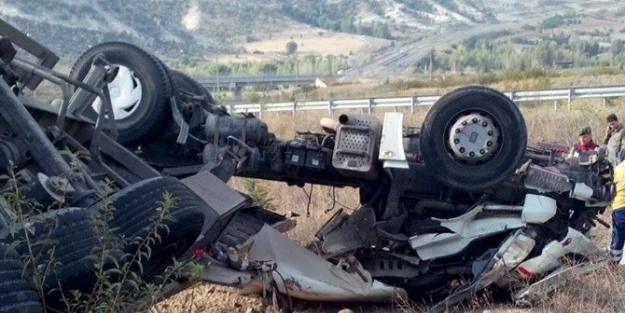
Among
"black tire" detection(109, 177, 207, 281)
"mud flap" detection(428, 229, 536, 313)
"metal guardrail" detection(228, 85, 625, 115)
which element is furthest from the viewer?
"metal guardrail" detection(228, 85, 625, 115)

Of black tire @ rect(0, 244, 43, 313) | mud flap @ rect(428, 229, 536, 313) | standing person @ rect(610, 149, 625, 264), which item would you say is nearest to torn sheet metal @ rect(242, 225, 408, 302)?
mud flap @ rect(428, 229, 536, 313)

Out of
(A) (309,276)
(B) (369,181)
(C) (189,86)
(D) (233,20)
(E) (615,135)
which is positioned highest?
(C) (189,86)

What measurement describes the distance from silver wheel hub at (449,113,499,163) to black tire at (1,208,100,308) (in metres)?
3.58

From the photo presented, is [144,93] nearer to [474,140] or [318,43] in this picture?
[474,140]

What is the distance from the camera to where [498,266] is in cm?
716

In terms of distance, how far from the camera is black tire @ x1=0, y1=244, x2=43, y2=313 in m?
3.77

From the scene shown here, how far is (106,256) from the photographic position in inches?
165

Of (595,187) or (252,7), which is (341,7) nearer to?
(252,7)

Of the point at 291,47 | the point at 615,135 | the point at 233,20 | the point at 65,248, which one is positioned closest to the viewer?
the point at 65,248

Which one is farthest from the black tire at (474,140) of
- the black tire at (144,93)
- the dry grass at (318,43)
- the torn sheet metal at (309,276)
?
the dry grass at (318,43)

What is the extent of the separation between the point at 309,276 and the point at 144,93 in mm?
1743

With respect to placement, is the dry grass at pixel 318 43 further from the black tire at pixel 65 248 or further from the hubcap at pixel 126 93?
the black tire at pixel 65 248

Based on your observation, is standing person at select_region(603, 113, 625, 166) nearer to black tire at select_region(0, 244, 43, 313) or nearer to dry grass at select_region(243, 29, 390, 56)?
black tire at select_region(0, 244, 43, 313)

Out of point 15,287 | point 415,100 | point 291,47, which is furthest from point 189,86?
point 291,47
